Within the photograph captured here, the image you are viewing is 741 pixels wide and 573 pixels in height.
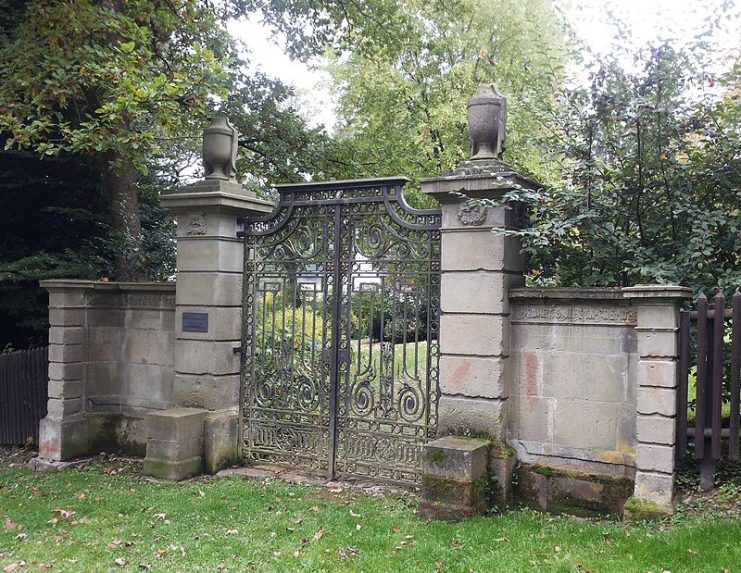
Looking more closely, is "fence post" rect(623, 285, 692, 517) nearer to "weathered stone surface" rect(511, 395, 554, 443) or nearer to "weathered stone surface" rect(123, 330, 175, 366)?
"weathered stone surface" rect(511, 395, 554, 443)

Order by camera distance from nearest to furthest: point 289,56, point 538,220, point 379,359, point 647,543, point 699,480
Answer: point 647,543
point 699,480
point 538,220
point 379,359
point 289,56

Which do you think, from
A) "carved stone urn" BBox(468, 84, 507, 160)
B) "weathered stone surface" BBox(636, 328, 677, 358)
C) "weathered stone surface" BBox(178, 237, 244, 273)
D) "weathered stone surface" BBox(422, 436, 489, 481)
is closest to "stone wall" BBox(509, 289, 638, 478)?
"weathered stone surface" BBox(636, 328, 677, 358)

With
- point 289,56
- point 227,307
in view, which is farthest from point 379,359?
point 289,56

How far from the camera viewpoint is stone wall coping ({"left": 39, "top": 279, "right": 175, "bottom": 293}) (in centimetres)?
807

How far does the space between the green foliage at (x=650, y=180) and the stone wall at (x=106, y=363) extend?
465 centimetres

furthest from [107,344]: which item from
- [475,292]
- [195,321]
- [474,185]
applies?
[474,185]

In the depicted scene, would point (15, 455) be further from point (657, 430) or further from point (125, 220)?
point (657, 430)

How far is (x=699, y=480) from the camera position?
5.66m

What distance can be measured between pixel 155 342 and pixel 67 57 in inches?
141

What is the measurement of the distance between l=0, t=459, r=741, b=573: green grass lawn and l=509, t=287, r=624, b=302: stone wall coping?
1829mm

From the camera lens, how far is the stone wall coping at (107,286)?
8.07 metres

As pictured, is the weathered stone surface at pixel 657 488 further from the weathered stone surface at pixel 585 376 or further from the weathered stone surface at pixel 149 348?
the weathered stone surface at pixel 149 348

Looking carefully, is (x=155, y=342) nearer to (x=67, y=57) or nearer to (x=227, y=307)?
(x=227, y=307)

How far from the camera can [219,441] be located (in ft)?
24.5
